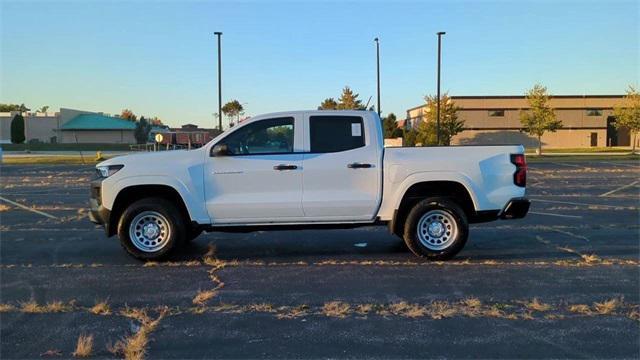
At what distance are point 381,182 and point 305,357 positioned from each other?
3.45m

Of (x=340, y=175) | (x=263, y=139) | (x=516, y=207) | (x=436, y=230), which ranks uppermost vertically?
(x=263, y=139)

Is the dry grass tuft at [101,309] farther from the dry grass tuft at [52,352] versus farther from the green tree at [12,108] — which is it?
the green tree at [12,108]

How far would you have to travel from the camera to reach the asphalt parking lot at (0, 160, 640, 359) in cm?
437

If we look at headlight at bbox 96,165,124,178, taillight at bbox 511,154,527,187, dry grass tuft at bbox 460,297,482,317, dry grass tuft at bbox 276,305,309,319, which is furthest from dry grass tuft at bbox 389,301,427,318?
headlight at bbox 96,165,124,178

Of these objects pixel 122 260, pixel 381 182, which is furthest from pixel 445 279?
pixel 122 260

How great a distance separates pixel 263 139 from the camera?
23.9 feet

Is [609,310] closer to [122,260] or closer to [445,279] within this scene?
[445,279]

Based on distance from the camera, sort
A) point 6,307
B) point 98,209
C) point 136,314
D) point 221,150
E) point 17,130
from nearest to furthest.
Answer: point 136,314 < point 6,307 < point 221,150 < point 98,209 < point 17,130

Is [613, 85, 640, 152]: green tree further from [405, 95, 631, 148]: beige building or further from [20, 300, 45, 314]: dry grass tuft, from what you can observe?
[20, 300, 45, 314]: dry grass tuft

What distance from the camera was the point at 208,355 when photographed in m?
4.15

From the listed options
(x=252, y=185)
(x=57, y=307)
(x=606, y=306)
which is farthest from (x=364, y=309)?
(x=57, y=307)

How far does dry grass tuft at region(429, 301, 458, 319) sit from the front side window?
2876 millimetres

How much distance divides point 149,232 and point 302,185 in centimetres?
211

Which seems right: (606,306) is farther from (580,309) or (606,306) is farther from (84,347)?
(84,347)
